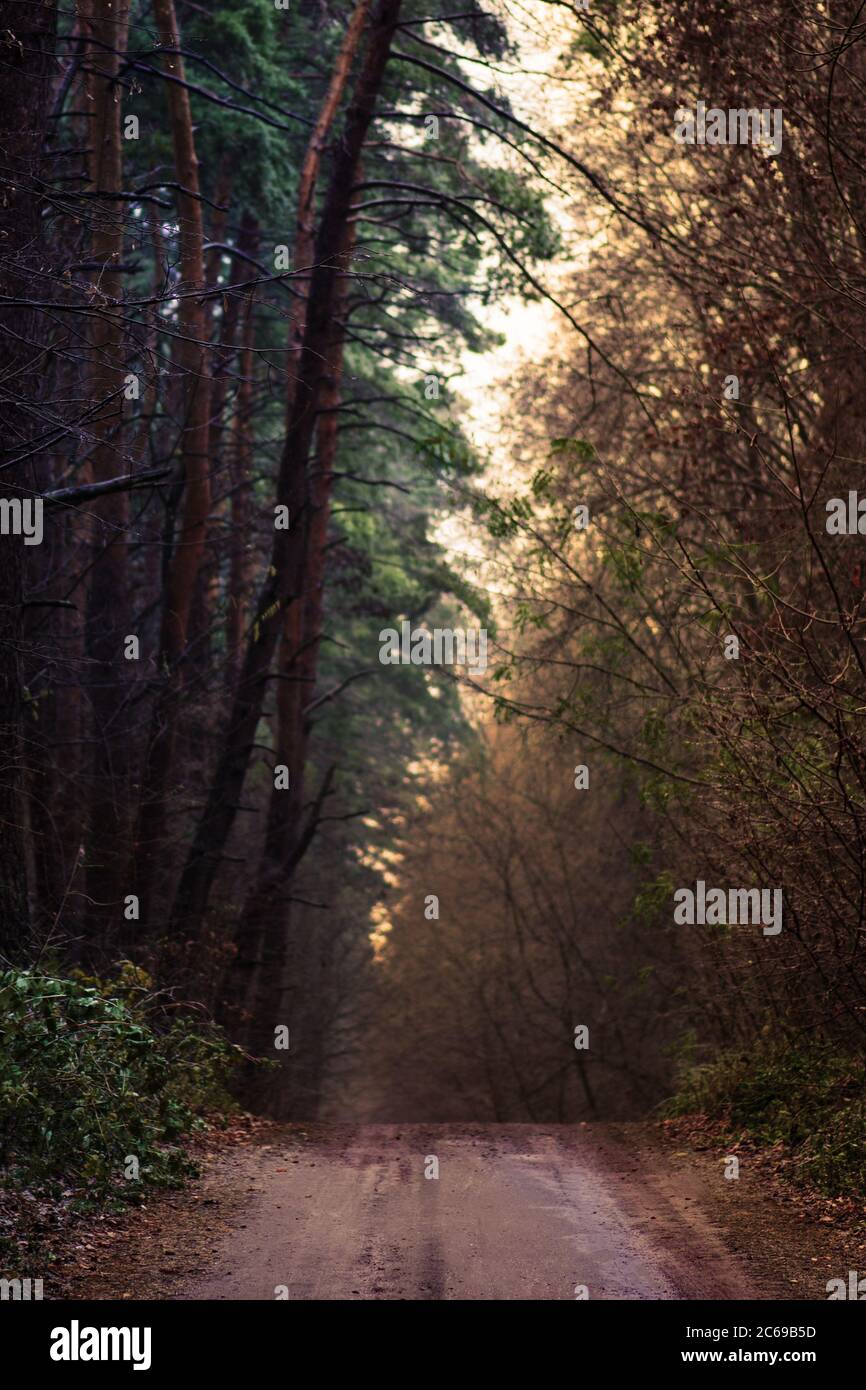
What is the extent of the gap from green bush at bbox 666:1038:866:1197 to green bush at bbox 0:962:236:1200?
400cm

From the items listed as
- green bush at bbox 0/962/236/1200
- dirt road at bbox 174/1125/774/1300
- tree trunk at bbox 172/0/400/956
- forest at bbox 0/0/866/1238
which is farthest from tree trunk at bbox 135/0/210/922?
green bush at bbox 0/962/236/1200

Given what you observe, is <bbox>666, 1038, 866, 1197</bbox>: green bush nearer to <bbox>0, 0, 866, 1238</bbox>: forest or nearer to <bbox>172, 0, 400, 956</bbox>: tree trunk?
<bbox>0, 0, 866, 1238</bbox>: forest

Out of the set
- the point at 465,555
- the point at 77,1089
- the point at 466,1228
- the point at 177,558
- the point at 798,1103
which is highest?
the point at 465,555

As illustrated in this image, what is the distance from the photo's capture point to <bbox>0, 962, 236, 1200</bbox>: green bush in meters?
8.08

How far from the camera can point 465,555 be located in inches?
674

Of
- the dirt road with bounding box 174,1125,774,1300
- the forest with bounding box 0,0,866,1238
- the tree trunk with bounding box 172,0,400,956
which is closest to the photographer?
the dirt road with bounding box 174,1125,774,1300

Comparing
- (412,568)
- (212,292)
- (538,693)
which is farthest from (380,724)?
(212,292)

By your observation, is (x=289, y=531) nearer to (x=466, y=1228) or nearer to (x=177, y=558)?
(x=177, y=558)

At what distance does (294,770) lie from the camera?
67.8 feet

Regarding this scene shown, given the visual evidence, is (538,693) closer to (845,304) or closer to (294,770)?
(294,770)

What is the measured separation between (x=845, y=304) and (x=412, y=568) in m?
20.6

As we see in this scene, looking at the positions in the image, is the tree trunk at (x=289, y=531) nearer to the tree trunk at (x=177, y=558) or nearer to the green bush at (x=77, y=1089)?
the tree trunk at (x=177, y=558)

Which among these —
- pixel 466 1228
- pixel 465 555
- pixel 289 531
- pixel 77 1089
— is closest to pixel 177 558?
pixel 289 531

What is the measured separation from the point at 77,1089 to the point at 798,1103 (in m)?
5.30
